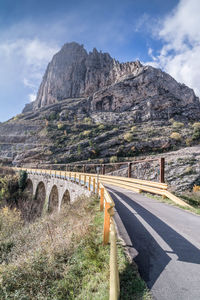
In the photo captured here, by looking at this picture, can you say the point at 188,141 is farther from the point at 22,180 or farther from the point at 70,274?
the point at 70,274

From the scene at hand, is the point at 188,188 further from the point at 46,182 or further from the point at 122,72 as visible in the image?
the point at 122,72

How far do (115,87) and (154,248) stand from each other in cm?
6950

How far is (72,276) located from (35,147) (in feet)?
143

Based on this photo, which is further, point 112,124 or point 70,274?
point 112,124

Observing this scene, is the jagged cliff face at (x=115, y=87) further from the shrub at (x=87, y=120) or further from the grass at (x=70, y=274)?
the grass at (x=70, y=274)

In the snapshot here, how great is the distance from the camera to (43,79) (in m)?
111

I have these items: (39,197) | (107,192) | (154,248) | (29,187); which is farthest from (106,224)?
(29,187)

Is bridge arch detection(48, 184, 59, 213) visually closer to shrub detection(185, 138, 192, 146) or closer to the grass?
the grass

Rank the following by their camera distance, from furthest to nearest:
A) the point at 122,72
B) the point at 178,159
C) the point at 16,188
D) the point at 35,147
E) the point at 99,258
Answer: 1. the point at 122,72
2. the point at 35,147
3. the point at 16,188
4. the point at 178,159
5. the point at 99,258

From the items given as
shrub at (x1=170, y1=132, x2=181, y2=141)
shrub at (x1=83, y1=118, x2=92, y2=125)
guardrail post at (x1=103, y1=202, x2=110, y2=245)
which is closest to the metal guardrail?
guardrail post at (x1=103, y1=202, x2=110, y2=245)

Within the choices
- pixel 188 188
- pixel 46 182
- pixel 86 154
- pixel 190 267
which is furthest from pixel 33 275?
pixel 86 154

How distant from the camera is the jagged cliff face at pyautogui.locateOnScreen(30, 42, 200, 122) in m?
54.9

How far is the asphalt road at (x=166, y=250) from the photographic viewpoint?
1.80 meters

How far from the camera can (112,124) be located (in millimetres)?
51625
